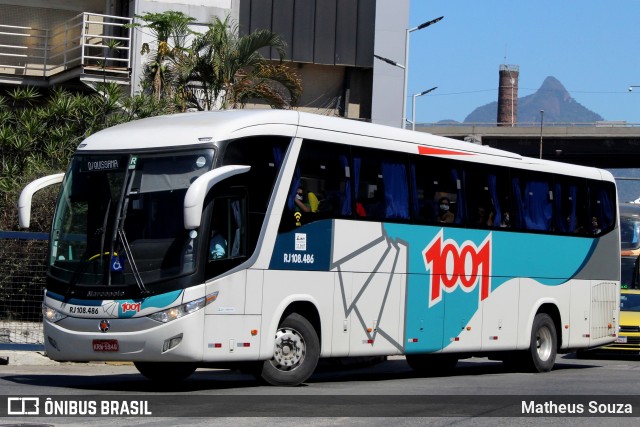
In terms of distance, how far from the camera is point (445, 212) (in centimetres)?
1831

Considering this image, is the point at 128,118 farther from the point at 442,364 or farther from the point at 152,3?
the point at 442,364

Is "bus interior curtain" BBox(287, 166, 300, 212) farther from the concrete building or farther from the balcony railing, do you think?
the balcony railing

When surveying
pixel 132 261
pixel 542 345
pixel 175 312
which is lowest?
pixel 542 345

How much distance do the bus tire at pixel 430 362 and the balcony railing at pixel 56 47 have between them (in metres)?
14.4

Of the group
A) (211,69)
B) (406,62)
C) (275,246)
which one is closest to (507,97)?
(406,62)

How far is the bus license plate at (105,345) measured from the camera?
13945 mm

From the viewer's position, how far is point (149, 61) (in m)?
31.1

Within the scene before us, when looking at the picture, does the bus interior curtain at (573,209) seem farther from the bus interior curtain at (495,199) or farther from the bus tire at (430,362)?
the bus tire at (430,362)

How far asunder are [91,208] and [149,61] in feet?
55.8

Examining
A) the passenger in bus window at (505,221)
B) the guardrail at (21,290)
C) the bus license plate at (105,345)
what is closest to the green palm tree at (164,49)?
the guardrail at (21,290)

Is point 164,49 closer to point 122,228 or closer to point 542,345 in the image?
point 542,345

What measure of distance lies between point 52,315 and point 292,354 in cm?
307

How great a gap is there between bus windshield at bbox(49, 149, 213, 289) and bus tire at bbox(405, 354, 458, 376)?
720cm

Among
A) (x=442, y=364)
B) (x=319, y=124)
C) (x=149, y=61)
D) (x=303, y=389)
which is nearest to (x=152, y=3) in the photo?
(x=149, y=61)
